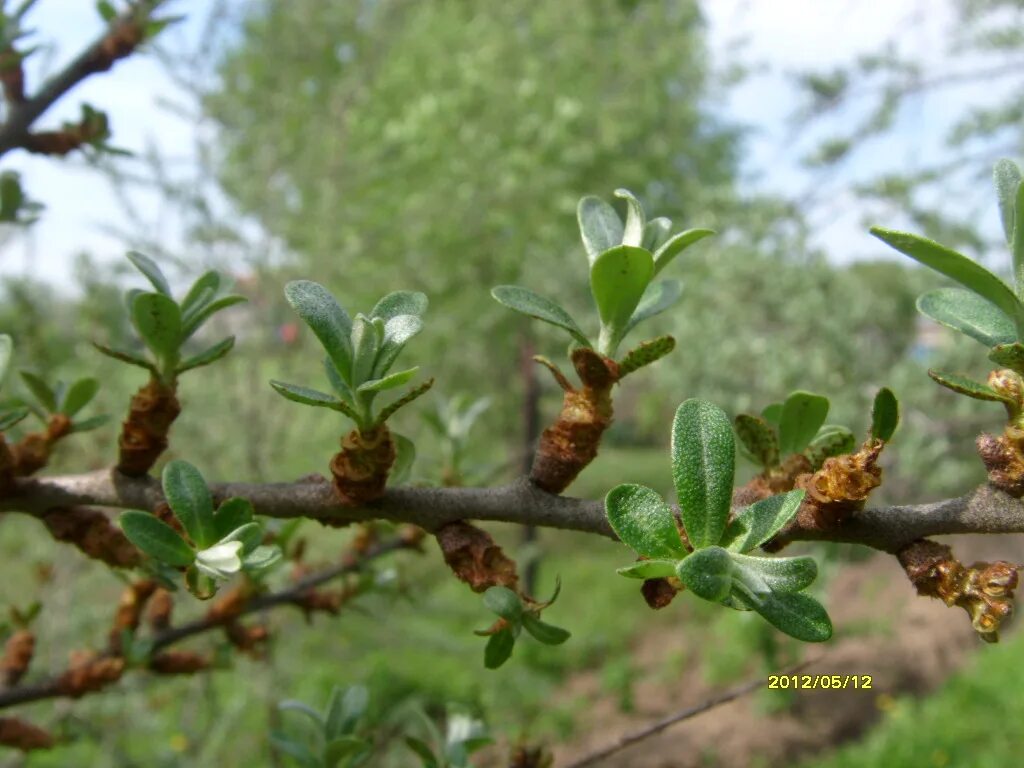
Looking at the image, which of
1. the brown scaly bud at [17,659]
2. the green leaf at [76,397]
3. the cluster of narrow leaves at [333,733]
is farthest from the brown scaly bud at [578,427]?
the brown scaly bud at [17,659]

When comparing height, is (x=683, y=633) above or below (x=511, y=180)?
below

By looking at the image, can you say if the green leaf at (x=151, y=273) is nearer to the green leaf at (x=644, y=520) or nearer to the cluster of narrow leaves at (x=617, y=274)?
the cluster of narrow leaves at (x=617, y=274)

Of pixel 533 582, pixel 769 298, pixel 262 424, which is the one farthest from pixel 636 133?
pixel 262 424

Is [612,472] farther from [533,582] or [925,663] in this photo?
[925,663]

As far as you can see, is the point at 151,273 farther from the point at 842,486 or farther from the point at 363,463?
the point at 842,486

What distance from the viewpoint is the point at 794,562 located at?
47 centimetres

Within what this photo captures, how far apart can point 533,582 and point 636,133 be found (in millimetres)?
3162

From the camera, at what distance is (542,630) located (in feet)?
1.97

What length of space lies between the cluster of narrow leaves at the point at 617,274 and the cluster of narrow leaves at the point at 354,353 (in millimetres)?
82

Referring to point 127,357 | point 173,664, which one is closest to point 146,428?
point 127,357

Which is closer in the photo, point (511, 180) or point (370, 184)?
point (370, 184)

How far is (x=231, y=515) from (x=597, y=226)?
35cm

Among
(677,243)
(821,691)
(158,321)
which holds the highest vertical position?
(677,243)

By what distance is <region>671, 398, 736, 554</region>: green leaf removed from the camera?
19.6 inches
